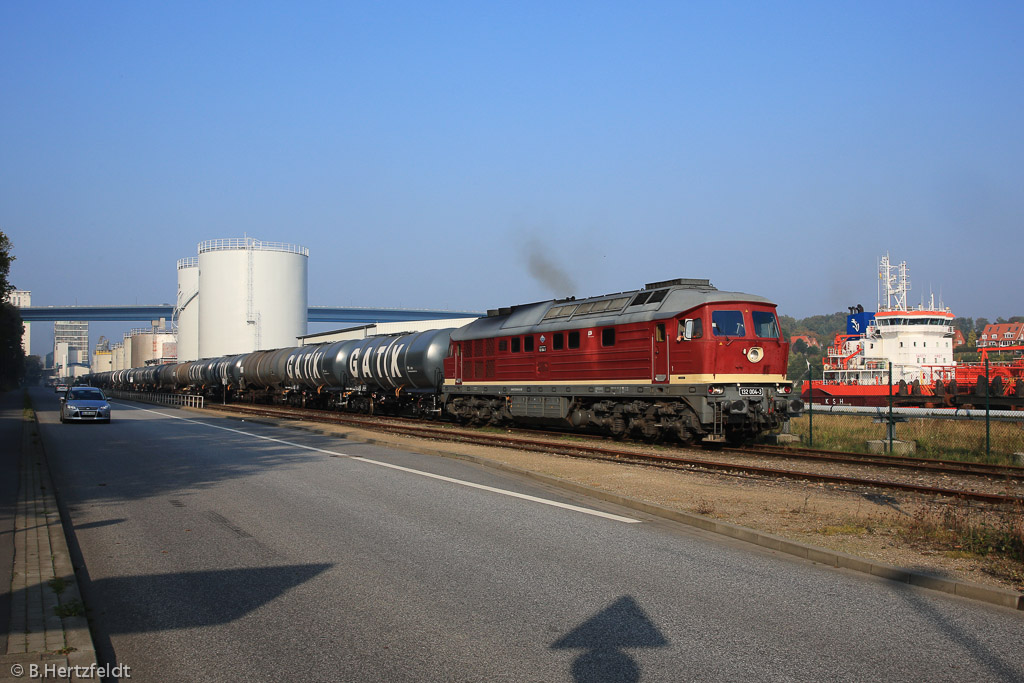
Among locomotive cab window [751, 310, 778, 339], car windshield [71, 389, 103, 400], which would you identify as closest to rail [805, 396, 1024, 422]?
locomotive cab window [751, 310, 778, 339]

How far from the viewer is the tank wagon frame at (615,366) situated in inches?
774

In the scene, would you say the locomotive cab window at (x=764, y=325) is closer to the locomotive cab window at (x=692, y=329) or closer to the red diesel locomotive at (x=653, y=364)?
the red diesel locomotive at (x=653, y=364)

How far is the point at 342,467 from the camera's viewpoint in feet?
53.8

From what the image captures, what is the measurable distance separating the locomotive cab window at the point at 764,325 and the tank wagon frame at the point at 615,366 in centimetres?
3

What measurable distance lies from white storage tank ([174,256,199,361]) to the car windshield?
193 ft

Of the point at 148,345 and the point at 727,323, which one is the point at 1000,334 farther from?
the point at 148,345

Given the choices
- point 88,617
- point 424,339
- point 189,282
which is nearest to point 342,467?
point 88,617

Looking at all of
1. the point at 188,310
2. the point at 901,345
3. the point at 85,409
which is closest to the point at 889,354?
the point at 901,345

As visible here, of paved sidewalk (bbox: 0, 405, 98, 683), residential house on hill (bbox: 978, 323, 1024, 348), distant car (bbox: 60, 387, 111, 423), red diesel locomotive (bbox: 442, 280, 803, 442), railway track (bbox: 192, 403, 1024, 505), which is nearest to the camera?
paved sidewalk (bbox: 0, 405, 98, 683)

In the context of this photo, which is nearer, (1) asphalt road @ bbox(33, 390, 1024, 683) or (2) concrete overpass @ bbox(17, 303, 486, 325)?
(1) asphalt road @ bbox(33, 390, 1024, 683)

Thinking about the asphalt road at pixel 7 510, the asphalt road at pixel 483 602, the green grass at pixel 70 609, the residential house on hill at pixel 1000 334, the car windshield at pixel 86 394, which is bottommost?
the asphalt road at pixel 483 602

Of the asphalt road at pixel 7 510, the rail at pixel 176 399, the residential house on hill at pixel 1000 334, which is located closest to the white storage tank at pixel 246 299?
the rail at pixel 176 399

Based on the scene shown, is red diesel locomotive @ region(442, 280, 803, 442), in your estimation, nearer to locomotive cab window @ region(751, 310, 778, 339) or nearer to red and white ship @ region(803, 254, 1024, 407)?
locomotive cab window @ region(751, 310, 778, 339)

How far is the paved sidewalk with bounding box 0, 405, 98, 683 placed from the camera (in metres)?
5.32
